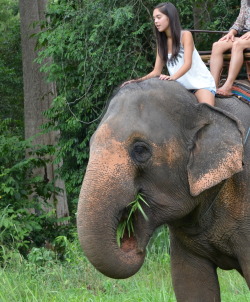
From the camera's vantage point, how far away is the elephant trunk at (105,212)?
4879mm

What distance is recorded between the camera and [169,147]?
17.4 ft

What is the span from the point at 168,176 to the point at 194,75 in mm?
849

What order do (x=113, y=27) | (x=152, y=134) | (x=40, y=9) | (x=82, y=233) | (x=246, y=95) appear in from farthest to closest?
1. (x=40, y=9)
2. (x=113, y=27)
3. (x=246, y=95)
4. (x=152, y=134)
5. (x=82, y=233)

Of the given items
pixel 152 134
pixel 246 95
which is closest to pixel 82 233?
pixel 152 134

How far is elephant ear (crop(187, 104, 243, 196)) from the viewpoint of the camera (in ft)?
17.3

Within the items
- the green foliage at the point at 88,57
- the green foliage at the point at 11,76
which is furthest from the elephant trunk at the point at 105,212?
the green foliage at the point at 11,76

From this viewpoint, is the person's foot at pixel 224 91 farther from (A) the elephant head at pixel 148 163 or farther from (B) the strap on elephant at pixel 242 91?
(A) the elephant head at pixel 148 163

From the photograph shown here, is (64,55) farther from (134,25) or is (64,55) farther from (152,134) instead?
(152,134)

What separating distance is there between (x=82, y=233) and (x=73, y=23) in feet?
32.3

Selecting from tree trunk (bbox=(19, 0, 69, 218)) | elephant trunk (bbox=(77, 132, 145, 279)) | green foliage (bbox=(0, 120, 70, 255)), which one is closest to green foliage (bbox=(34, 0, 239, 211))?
green foliage (bbox=(0, 120, 70, 255))

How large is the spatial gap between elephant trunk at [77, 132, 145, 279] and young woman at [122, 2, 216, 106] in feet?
3.00

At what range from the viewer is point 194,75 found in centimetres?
577

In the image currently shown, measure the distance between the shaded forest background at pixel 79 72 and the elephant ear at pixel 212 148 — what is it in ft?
20.6

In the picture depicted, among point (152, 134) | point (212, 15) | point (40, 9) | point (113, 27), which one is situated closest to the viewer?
point (152, 134)
